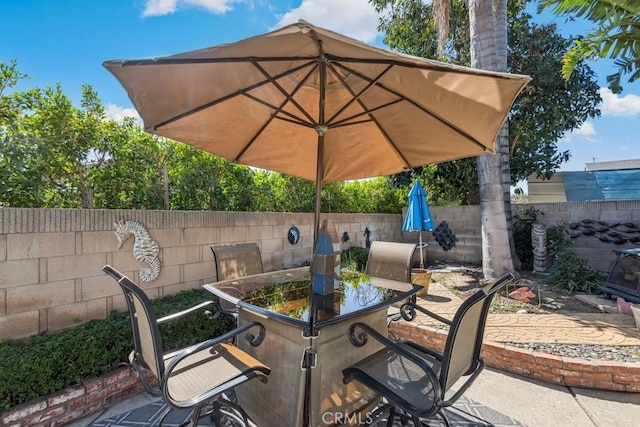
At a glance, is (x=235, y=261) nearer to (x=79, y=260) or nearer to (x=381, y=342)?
(x=79, y=260)

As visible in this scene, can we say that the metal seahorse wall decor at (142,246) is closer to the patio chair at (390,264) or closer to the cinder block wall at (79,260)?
the cinder block wall at (79,260)

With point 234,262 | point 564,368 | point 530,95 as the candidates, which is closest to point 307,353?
point 234,262

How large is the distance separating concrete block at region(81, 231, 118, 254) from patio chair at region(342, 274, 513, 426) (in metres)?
2.61

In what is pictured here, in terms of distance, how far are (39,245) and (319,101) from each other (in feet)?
8.95

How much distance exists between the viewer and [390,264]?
3500 mm

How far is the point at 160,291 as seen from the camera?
3547 mm

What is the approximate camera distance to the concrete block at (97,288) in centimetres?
290

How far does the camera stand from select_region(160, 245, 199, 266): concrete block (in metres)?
3.58

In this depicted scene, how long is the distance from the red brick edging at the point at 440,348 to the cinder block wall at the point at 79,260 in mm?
713

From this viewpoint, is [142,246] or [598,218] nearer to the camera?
[142,246]

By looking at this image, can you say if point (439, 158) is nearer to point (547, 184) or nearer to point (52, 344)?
point (52, 344)

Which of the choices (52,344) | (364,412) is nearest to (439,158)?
(364,412)

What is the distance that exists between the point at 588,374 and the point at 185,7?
6870 mm

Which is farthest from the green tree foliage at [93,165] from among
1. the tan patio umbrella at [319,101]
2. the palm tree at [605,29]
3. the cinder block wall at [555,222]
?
the palm tree at [605,29]
